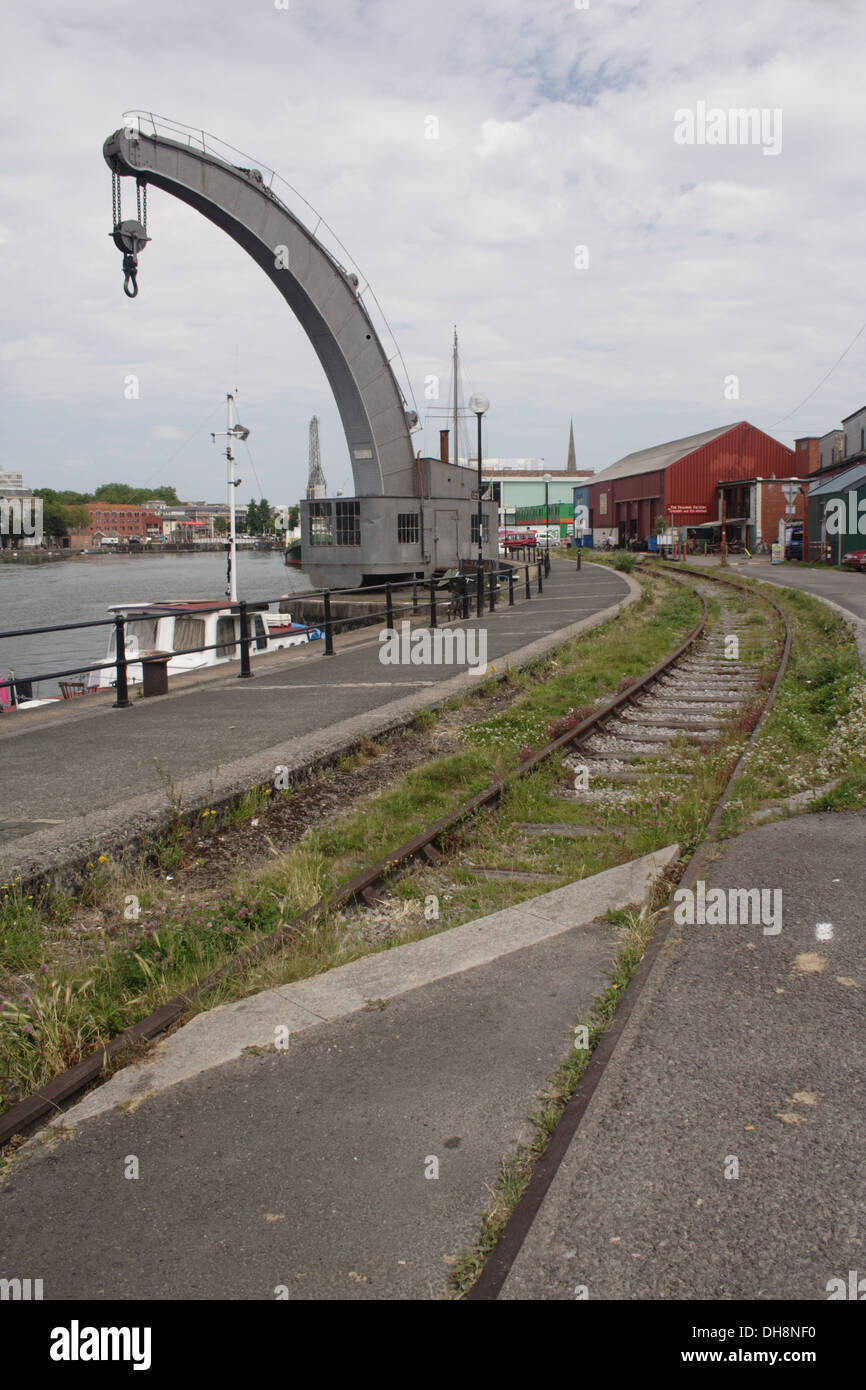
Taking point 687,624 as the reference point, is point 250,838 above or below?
below

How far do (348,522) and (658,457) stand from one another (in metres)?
60.1

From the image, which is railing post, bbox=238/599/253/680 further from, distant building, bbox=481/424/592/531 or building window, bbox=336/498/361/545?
distant building, bbox=481/424/592/531

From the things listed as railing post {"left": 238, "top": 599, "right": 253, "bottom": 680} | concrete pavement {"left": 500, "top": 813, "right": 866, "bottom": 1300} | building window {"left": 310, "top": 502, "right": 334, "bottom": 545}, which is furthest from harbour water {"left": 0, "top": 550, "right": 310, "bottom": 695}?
concrete pavement {"left": 500, "top": 813, "right": 866, "bottom": 1300}

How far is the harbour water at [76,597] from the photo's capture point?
36.5m

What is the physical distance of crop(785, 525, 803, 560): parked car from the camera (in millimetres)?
49844

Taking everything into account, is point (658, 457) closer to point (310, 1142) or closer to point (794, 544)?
point (794, 544)

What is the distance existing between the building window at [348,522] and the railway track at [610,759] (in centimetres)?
1409

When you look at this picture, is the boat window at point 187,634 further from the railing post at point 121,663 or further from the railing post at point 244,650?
the railing post at point 121,663

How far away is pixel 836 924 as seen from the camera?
15.4 feet

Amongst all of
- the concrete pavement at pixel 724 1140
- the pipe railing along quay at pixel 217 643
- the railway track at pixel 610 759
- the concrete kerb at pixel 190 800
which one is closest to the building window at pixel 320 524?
the pipe railing along quay at pixel 217 643

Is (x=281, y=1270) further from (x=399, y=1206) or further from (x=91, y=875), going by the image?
(x=91, y=875)

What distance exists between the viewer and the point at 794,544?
50469 mm
